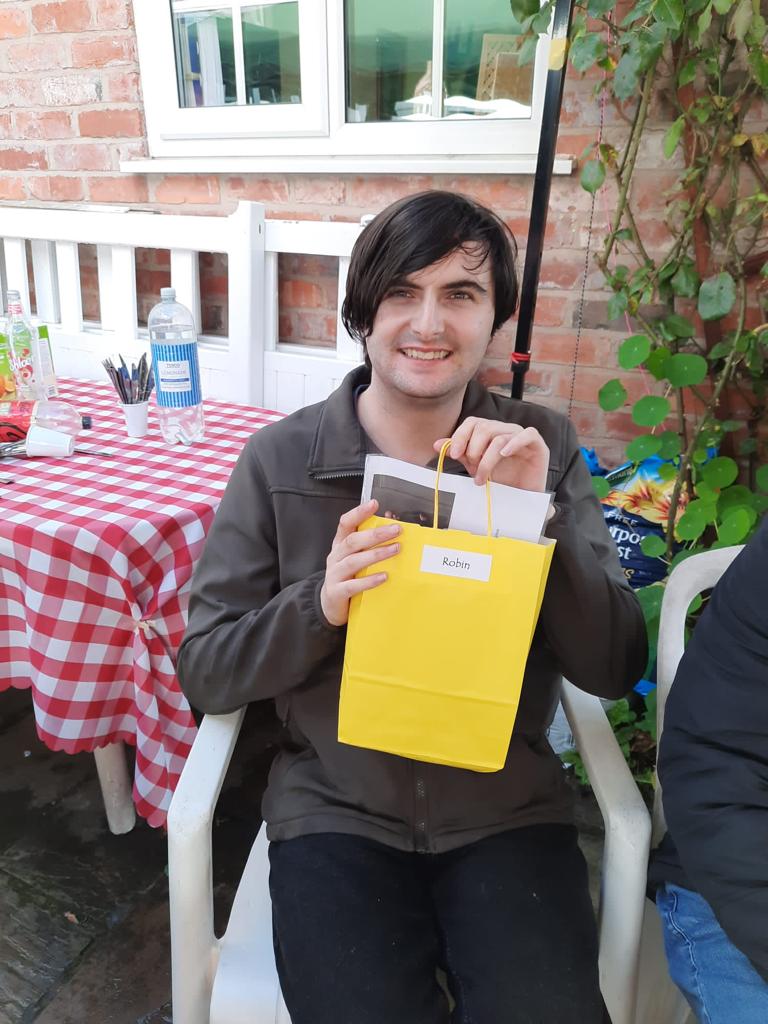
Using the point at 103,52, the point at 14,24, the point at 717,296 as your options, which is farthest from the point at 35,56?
the point at 717,296

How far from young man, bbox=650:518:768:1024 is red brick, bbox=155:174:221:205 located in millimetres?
1967

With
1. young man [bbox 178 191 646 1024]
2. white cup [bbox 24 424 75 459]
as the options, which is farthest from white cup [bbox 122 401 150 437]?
young man [bbox 178 191 646 1024]

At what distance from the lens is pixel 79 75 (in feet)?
7.34

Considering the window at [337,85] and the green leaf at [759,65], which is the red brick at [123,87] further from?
the green leaf at [759,65]

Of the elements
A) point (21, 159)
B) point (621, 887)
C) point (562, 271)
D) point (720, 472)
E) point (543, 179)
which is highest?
point (21, 159)

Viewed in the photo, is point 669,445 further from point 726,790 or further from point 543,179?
point 726,790

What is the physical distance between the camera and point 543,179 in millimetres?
1476

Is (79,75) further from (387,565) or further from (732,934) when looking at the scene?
(732,934)

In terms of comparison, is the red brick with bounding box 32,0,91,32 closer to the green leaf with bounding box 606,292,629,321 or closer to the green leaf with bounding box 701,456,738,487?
the green leaf with bounding box 606,292,629,321

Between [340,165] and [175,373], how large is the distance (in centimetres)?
94

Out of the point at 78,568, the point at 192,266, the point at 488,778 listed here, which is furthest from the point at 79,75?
the point at 488,778

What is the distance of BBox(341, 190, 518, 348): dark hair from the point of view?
0.99m

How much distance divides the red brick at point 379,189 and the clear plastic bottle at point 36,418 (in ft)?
3.31

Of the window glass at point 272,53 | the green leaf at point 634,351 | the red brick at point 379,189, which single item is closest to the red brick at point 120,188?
the window glass at point 272,53
